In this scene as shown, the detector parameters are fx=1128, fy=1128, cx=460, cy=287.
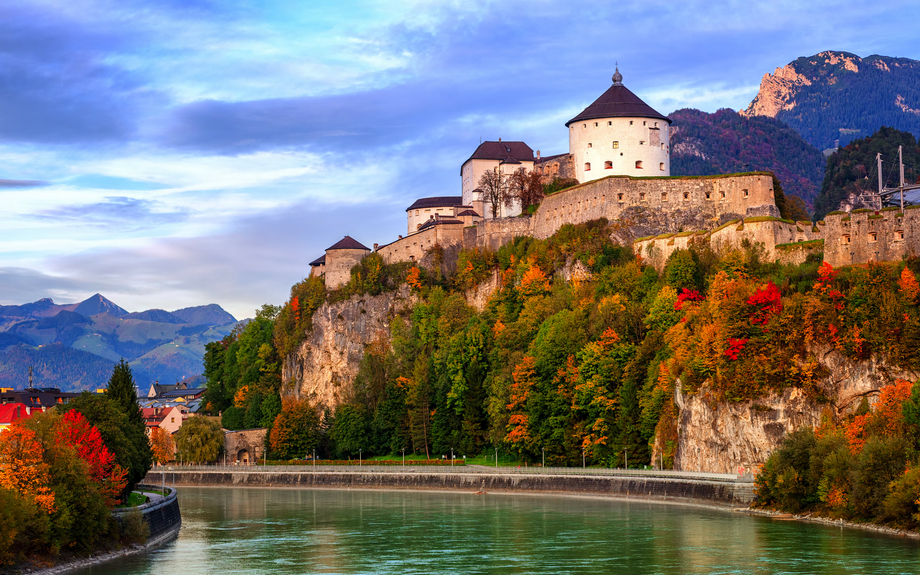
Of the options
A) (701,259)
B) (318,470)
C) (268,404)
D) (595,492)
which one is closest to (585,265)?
(701,259)

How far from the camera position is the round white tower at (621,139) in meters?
77.0

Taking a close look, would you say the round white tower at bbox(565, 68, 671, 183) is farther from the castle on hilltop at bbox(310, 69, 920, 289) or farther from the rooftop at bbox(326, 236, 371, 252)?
the rooftop at bbox(326, 236, 371, 252)

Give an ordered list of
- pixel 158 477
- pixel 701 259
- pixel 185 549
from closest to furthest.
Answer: pixel 185 549 → pixel 701 259 → pixel 158 477

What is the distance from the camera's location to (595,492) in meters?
59.7

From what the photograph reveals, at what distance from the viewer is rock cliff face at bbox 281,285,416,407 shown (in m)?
90.9

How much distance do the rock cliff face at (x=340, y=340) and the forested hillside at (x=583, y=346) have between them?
3.82 feet

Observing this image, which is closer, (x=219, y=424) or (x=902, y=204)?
(x=902, y=204)

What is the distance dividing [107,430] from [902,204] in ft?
130

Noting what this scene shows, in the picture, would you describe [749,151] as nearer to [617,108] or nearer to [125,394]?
[617,108]

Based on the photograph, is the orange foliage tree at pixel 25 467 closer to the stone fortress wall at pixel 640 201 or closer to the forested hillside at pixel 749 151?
the stone fortress wall at pixel 640 201

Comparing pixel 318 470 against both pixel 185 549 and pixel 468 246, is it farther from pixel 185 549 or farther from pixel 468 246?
pixel 185 549

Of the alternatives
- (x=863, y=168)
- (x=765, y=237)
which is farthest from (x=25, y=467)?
(x=863, y=168)

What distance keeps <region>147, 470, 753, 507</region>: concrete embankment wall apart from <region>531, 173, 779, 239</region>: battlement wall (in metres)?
19.3

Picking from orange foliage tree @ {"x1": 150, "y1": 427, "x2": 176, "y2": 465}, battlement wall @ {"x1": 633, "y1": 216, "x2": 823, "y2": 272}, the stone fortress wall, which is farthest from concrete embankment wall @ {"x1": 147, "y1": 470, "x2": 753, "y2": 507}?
the stone fortress wall
